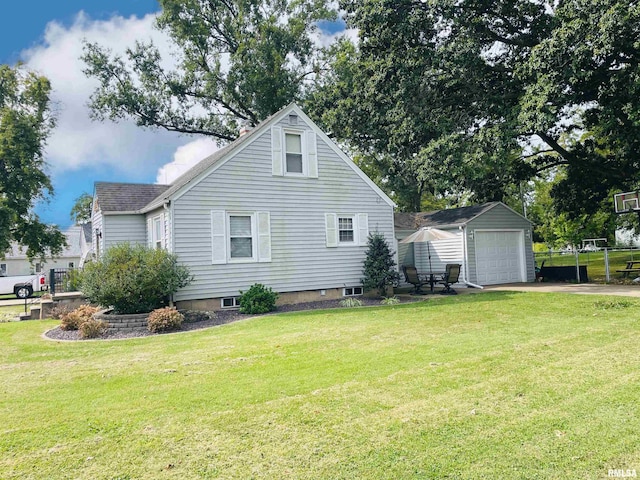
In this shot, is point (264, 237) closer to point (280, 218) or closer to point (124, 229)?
point (280, 218)

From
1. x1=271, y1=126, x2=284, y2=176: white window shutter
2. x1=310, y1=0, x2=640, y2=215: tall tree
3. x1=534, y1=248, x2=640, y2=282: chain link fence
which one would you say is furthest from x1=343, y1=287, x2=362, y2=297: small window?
x1=534, y1=248, x2=640, y2=282: chain link fence

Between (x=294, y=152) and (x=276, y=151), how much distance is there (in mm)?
723

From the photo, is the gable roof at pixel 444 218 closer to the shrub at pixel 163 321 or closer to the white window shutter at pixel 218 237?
the white window shutter at pixel 218 237

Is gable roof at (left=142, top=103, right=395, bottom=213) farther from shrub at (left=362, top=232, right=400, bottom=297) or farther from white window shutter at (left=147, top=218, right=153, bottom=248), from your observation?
shrub at (left=362, top=232, right=400, bottom=297)

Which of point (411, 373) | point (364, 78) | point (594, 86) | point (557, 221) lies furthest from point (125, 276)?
point (557, 221)

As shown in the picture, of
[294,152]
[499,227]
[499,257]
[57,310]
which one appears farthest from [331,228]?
[57,310]

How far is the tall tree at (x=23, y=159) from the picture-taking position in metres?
25.4

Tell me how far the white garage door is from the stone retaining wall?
13.6 meters

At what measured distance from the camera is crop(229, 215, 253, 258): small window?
13.3m

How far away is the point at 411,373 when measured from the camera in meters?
5.45

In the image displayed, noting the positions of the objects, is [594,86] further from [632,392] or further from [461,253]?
[632,392]

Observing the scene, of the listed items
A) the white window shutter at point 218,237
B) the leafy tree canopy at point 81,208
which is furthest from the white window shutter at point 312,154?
the leafy tree canopy at point 81,208

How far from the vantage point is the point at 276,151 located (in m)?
14.2

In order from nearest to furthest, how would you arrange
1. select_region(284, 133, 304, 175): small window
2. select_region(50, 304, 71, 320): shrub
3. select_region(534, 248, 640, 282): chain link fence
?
1. select_region(50, 304, 71, 320): shrub
2. select_region(284, 133, 304, 175): small window
3. select_region(534, 248, 640, 282): chain link fence
